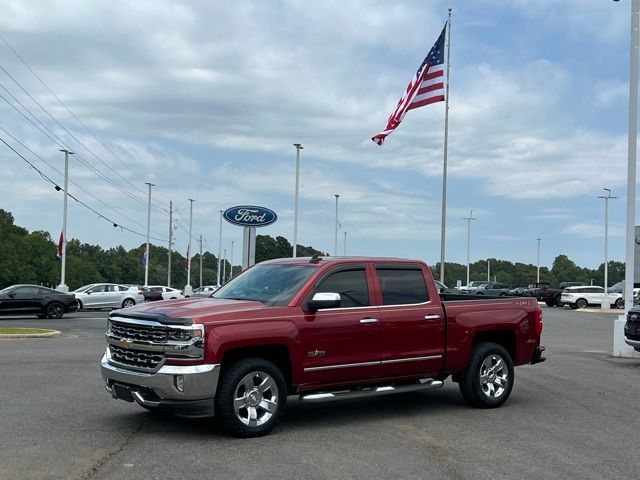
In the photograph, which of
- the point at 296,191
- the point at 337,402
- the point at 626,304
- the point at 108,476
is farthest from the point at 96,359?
the point at 296,191

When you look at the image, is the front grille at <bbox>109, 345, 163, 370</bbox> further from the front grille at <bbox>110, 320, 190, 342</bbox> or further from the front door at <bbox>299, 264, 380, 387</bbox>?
the front door at <bbox>299, 264, 380, 387</bbox>

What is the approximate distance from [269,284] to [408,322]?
1.76m

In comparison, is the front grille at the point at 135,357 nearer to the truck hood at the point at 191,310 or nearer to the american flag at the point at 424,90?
the truck hood at the point at 191,310

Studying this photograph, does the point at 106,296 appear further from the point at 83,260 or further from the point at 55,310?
the point at 83,260

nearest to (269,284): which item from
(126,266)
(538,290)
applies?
(538,290)

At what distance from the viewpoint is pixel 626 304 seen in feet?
57.3

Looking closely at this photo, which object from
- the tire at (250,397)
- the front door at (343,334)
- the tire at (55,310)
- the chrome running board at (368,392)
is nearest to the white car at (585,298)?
the tire at (55,310)

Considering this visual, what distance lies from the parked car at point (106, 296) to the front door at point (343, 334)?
107 feet

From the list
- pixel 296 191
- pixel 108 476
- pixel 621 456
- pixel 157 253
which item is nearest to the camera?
pixel 108 476

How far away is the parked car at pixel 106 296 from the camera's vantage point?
39381 millimetres

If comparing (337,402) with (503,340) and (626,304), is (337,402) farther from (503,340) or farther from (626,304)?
(626,304)

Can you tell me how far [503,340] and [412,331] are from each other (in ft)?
6.68

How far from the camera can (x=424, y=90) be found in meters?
28.4

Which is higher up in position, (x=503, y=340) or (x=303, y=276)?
(x=303, y=276)
